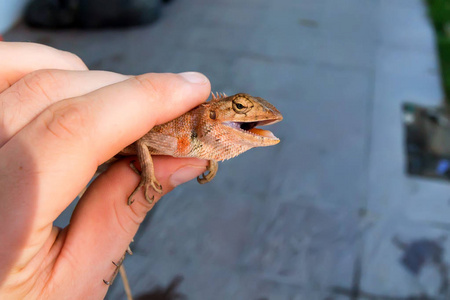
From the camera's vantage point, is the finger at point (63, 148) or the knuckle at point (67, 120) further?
the knuckle at point (67, 120)

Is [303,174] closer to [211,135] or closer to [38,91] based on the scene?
[211,135]

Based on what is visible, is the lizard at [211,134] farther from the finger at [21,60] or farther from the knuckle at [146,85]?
the finger at [21,60]

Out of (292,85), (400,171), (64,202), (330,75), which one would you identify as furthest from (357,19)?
(64,202)

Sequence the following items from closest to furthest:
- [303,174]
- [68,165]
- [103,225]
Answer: [68,165], [103,225], [303,174]

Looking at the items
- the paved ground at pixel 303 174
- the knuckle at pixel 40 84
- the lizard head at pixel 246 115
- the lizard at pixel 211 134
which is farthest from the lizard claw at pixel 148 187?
the paved ground at pixel 303 174

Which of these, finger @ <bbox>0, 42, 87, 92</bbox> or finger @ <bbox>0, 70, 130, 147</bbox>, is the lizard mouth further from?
finger @ <bbox>0, 42, 87, 92</bbox>

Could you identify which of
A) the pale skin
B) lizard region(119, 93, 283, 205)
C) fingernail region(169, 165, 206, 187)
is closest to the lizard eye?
lizard region(119, 93, 283, 205)

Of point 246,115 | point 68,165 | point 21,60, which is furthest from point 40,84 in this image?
point 246,115

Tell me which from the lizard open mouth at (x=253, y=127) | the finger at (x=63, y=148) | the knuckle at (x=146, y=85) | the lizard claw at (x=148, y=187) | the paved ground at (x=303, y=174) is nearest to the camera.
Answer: the finger at (x=63, y=148)
